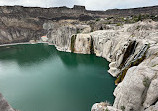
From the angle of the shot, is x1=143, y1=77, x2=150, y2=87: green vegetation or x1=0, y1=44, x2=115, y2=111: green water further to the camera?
x1=0, y1=44, x2=115, y2=111: green water

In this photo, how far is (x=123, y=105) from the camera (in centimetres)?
837

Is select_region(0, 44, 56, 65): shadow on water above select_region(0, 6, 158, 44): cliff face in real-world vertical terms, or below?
below

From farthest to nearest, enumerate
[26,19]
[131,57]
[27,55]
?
[26,19] → [27,55] → [131,57]

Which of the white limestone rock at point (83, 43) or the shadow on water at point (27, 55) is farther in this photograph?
A: the white limestone rock at point (83, 43)

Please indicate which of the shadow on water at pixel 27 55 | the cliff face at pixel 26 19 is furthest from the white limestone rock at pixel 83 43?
the cliff face at pixel 26 19

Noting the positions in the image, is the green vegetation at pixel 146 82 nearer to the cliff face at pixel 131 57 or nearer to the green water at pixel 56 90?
the cliff face at pixel 131 57

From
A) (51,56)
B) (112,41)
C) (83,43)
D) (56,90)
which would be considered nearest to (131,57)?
(112,41)

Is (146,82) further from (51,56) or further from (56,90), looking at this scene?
(51,56)

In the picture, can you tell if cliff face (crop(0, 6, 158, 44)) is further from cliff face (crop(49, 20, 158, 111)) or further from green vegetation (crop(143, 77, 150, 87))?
green vegetation (crop(143, 77, 150, 87))

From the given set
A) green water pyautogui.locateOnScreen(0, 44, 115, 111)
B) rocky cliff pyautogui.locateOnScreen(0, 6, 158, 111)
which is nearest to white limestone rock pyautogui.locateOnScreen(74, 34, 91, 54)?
rocky cliff pyautogui.locateOnScreen(0, 6, 158, 111)

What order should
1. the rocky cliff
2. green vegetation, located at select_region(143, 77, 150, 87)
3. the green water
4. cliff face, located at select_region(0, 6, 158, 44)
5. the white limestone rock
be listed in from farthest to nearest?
cliff face, located at select_region(0, 6, 158, 44) → the white limestone rock → the green water → the rocky cliff → green vegetation, located at select_region(143, 77, 150, 87)

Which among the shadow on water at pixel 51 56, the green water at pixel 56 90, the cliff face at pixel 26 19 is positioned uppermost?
the cliff face at pixel 26 19

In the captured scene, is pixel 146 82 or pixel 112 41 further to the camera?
pixel 112 41

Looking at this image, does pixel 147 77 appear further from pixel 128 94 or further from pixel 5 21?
pixel 5 21
